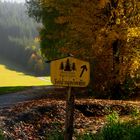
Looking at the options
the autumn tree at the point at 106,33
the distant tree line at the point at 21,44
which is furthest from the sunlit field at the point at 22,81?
the autumn tree at the point at 106,33

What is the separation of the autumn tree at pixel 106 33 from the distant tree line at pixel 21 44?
294ft

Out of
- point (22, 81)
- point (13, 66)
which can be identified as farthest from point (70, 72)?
point (13, 66)

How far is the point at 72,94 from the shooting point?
9656 mm

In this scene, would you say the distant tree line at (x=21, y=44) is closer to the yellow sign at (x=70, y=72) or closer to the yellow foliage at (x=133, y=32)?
the yellow foliage at (x=133, y=32)

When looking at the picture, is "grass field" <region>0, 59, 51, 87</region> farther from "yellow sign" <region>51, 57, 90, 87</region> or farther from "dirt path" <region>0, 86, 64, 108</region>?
"yellow sign" <region>51, 57, 90, 87</region>

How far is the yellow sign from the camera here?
9.31 meters

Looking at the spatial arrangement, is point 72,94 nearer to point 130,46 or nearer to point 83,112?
point 83,112

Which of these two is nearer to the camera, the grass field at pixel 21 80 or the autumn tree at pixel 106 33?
the autumn tree at pixel 106 33

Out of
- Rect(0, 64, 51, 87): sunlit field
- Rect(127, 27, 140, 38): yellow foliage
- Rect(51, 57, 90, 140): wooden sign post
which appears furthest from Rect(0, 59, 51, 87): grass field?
Rect(51, 57, 90, 140): wooden sign post

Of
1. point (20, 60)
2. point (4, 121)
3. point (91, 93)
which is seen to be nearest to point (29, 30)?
point (20, 60)

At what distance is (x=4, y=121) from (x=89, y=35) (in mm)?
9334

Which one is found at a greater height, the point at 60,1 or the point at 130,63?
the point at 60,1

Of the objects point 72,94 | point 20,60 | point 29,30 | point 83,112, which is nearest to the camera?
point 72,94

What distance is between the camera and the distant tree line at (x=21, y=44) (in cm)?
12678
